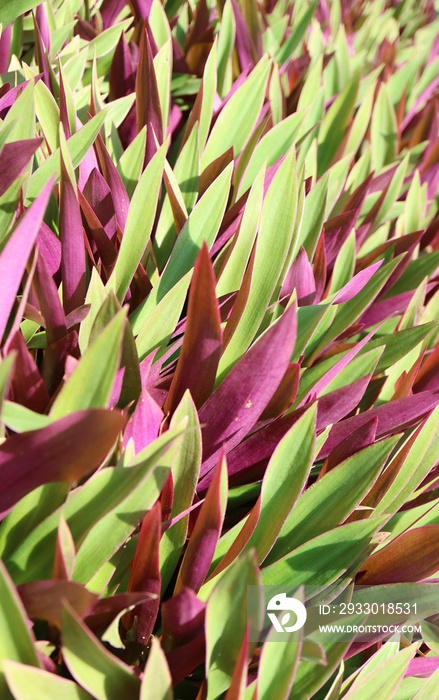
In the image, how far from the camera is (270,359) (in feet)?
1.99

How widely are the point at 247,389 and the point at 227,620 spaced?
8.8 inches

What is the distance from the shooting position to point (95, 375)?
0.49 meters

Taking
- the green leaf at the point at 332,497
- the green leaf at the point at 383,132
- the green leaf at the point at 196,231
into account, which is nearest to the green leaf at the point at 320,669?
the green leaf at the point at 332,497

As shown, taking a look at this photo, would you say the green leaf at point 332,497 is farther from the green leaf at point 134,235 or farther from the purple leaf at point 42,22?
the purple leaf at point 42,22

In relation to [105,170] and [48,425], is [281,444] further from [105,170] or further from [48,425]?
[105,170]

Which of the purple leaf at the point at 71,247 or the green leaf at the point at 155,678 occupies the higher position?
the purple leaf at the point at 71,247

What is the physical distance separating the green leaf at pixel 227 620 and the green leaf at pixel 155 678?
0.13 ft

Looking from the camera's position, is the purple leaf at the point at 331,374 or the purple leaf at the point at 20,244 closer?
the purple leaf at the point at 20,244

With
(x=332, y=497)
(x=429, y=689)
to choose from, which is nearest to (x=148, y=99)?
(x=332, y=497)

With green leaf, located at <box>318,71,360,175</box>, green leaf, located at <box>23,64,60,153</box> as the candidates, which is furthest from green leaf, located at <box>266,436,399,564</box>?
green leaf, located at <box>318,71,360,175</box>

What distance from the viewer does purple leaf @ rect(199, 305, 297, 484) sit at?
0.60 m

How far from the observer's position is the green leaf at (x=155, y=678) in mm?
446

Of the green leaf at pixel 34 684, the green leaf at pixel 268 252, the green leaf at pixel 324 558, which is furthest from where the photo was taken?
the green leaf at pixel 268 252

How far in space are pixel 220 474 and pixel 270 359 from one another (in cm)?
13
